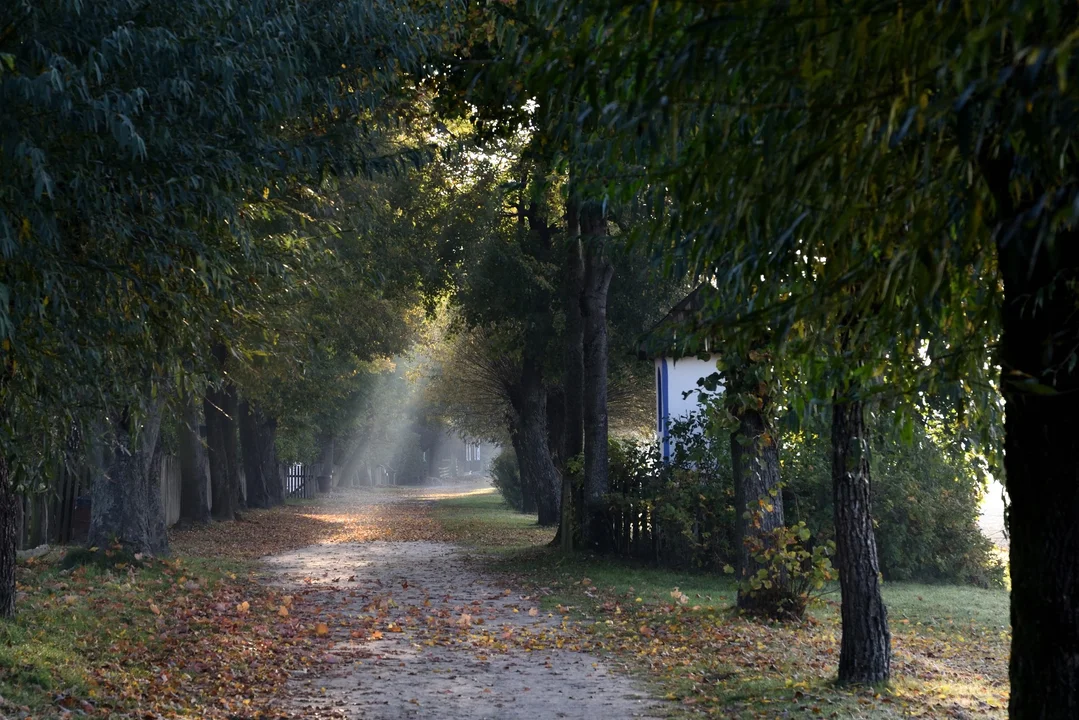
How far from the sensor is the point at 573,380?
23.1m

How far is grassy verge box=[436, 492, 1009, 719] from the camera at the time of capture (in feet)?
28.7

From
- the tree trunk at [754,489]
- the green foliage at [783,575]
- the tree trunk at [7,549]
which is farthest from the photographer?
the tree trunk at [754,489]

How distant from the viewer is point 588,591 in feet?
54.1

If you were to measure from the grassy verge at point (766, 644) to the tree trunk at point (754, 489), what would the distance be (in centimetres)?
62

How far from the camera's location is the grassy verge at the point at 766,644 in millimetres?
8742

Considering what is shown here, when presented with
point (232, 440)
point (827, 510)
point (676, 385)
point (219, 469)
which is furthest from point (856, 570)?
point (232, 440)

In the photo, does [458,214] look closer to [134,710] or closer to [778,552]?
[778,552]

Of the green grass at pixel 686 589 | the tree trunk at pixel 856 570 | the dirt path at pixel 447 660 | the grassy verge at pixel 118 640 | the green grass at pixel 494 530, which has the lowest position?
the green grass at pixel 494 530

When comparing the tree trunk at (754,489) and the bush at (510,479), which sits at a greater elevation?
the tree trunk at (754,489)

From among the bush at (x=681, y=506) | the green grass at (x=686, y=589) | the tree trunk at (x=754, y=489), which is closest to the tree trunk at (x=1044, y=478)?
the tree trunk at (x=754, y=489)

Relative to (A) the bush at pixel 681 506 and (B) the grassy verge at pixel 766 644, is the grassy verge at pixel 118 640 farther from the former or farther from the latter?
(A) the bush at pixel 681 506

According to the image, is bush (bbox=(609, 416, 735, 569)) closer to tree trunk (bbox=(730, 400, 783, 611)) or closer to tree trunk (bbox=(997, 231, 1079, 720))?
tree trunk (bbox=(730, 400, 783, 611))

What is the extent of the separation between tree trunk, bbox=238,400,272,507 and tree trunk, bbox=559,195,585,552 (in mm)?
17654

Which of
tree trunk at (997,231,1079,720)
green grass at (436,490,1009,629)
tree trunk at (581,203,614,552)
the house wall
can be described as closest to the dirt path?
green grass at (436,490,1009,629)
